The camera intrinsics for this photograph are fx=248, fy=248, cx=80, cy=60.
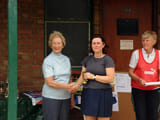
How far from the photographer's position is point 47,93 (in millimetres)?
3268

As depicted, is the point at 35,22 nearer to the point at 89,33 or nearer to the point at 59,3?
the point at 59,3

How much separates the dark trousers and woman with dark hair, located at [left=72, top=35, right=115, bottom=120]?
0.52 metres

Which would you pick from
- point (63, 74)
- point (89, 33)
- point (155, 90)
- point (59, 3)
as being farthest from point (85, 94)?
point (59, 3)

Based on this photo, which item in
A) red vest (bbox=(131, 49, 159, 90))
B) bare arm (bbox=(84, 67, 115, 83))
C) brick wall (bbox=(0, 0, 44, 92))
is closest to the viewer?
bare arm (bbox=(84, 67, 115, 83))

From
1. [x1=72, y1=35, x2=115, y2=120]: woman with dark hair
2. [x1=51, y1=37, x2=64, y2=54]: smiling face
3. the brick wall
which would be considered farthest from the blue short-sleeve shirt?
the brick wall

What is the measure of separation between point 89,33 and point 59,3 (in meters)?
0.88

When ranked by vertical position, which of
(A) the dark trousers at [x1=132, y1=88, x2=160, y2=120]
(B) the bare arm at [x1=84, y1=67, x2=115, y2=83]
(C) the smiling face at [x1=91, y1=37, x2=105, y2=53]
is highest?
(C) the smiling face at [x1=91, y1=37, x2=105, y2=53]

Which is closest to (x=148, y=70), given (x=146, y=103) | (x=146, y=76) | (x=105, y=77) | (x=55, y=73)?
(x=146, y=76)

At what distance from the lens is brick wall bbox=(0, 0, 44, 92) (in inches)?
200

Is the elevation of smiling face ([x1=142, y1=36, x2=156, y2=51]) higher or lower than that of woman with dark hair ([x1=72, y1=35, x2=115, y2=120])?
higher

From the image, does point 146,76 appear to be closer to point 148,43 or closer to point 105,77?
point 148,43

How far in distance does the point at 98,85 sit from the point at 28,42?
2.39 m

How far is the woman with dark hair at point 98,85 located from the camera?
3.19m

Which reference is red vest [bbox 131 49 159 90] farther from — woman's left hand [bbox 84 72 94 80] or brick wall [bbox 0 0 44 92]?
brick wall [bbox 0 0 44 92]
